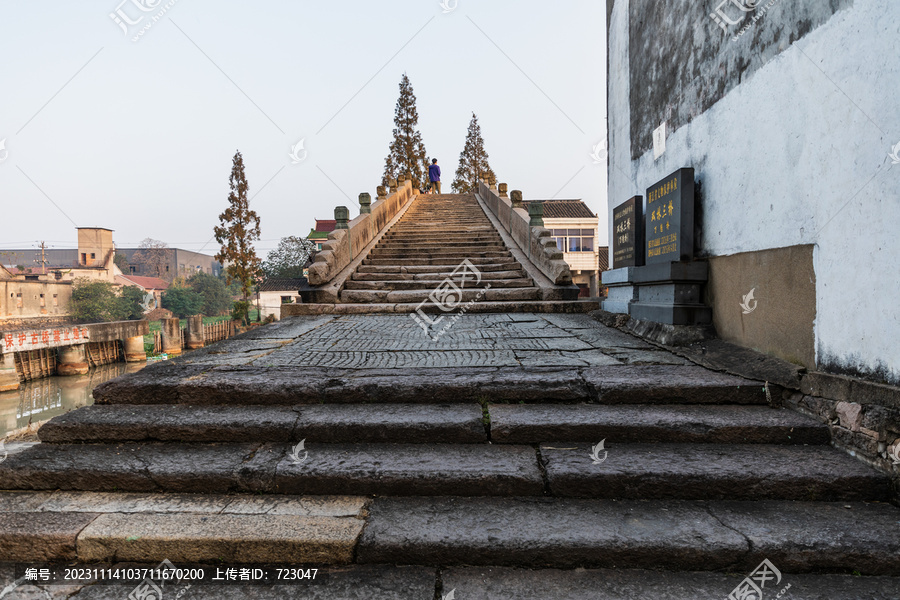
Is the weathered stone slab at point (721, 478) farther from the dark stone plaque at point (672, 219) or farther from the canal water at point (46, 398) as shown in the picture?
the canal water at point (46, 398)

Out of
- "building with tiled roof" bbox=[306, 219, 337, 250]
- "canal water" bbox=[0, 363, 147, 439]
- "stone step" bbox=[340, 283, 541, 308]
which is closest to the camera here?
"stone step" bbox=[340, 283, 541, 308]

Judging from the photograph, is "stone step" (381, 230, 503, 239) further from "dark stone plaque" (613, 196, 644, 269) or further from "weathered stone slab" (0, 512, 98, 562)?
"weathered stone slab" (0, 512, 98, 562)

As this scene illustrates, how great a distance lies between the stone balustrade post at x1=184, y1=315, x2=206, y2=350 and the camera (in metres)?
29.5

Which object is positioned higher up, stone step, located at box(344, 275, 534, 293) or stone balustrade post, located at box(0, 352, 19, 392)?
stone step, located at box(344, 275, 534, 293)

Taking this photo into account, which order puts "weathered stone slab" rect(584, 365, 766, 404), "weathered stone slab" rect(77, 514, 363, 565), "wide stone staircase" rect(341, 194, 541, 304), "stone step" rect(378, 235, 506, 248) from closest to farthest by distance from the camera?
"weathered stone slab" rect(77, 514, 363, 565)
"weathered stone slab" rect(584, 365, 766, 404)
"wide stone staircase" rect(341, 194, 541, 304)
"stone step" rect(378, 235, 506, 248)

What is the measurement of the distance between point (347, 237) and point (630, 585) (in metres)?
8.63

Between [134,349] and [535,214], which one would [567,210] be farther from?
[134,349]

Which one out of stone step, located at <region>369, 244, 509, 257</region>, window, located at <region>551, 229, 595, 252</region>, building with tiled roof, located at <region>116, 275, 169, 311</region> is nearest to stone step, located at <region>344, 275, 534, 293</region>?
stone step, located at <region>369, 244, 509, 257</region>

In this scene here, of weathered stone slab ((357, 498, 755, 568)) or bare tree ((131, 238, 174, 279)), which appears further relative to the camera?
bare tree ((131, 238, 174, 279))

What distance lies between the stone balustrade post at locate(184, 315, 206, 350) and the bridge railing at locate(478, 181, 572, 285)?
24.1 metres

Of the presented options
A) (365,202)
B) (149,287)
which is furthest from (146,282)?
(365,202)

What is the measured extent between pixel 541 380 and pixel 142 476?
240 centimetres

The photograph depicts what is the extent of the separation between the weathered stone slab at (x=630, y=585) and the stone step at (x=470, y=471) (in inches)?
17.1

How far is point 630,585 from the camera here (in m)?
1.78
